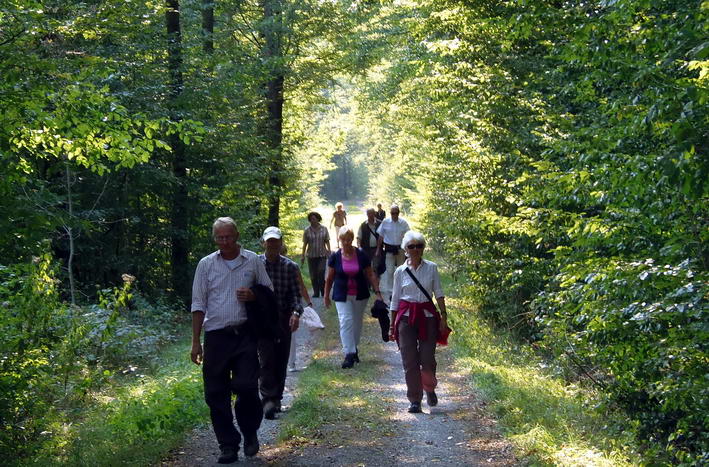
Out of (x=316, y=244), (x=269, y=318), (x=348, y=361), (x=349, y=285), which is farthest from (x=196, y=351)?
(x=316, y=244)

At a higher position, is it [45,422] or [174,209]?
[174,209]

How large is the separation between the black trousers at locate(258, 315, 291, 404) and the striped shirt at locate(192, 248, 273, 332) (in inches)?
68.1

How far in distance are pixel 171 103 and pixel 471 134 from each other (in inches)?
235

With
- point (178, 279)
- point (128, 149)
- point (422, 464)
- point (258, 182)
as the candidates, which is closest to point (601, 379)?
point (422, 464)

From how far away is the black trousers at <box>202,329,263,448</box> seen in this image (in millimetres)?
7387

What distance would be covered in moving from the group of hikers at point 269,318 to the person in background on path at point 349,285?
2cm

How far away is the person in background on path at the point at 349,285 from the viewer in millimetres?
12375

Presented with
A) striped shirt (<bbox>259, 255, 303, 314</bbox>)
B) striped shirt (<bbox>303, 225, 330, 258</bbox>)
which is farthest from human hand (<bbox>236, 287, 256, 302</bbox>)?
striped shirt (<bbox>303, 225, 330, 258</bbox>)

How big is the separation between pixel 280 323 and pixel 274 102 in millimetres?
18447

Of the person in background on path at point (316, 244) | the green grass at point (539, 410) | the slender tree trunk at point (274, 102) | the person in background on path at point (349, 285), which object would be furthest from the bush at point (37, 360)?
the slender tree trunk at point (274, 102)

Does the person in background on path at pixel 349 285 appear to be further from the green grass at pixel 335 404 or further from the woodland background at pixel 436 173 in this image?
the woodland background at pixel 436 173

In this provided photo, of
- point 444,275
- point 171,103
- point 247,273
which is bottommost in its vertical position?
point 444,275

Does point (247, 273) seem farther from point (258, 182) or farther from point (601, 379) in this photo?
point (258, 182)

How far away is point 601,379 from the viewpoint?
32.5 ft
